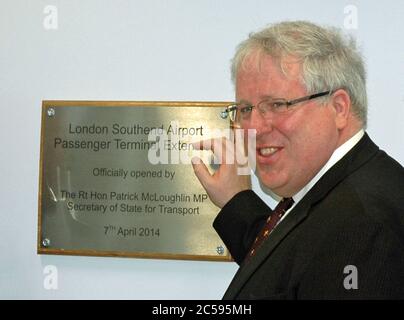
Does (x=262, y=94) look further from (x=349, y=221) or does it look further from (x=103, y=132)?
(x=103, y=132)

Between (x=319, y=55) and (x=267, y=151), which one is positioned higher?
(x=319, y=55)

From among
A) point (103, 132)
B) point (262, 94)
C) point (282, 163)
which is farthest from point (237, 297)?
point (103, 132)

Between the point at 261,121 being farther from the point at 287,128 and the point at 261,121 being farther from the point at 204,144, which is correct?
the point at 204,144

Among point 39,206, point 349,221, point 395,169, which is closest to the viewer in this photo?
point 349,221

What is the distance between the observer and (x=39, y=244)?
1.58 meters

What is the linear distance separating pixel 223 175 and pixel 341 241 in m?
0.54

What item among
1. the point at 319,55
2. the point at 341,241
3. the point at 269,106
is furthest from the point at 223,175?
the point at 341,241

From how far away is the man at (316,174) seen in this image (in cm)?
87

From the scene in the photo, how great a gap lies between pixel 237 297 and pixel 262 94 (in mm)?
348

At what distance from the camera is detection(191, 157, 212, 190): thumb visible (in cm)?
141

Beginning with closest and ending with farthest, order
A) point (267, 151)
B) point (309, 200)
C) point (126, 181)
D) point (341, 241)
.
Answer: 1. point (341, 241)
2. point (309, 200)
3. point (267, 151)
4. point (126, 181)

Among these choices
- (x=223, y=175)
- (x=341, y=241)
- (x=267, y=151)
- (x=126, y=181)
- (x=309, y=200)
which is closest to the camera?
(x=341, y=241)

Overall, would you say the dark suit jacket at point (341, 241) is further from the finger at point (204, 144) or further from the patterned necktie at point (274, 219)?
the finger at point (204, 144)

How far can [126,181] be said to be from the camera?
1551mm
